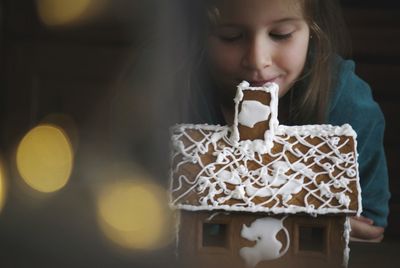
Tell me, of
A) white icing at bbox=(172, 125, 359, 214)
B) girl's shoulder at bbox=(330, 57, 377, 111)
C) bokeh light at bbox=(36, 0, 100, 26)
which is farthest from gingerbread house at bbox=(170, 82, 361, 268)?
bokeh light at bbox=(36, 0, 100, 26)

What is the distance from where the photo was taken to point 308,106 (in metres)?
0.81

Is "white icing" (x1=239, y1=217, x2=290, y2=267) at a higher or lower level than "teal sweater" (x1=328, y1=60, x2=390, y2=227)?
lower

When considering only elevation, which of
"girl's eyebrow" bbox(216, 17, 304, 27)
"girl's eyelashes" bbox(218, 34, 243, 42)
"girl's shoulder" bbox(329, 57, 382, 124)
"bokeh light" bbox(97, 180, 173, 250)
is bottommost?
"bokeh light" bbox(97, 180, 173, 250)

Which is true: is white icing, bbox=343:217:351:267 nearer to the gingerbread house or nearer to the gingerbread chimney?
the gingerbread house

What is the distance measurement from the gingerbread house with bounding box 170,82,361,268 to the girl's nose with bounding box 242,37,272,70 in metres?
0.03

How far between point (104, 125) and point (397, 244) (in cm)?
36

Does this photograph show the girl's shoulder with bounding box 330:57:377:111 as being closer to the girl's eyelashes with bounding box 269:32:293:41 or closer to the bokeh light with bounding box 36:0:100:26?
the girl's eyelashes with bounding box 269:32:293:41

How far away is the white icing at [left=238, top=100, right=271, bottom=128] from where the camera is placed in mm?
742

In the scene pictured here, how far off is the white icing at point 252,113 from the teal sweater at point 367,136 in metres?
0.13

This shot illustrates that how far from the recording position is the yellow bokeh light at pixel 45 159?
34.2 inches

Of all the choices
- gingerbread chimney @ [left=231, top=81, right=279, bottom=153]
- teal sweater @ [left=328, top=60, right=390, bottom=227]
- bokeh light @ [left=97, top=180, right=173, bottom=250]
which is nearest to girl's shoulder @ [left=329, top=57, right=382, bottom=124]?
teal sweater @ [left=328, top=60, right=390, bottom=227]

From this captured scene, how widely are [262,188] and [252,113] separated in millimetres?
77

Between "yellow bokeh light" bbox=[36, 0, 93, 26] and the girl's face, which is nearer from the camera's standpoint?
the girl's face

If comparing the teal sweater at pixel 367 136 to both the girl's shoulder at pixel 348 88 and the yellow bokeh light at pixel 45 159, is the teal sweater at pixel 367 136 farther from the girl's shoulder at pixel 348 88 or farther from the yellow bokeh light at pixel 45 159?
the yellow bokeh light at pixel 45 159
